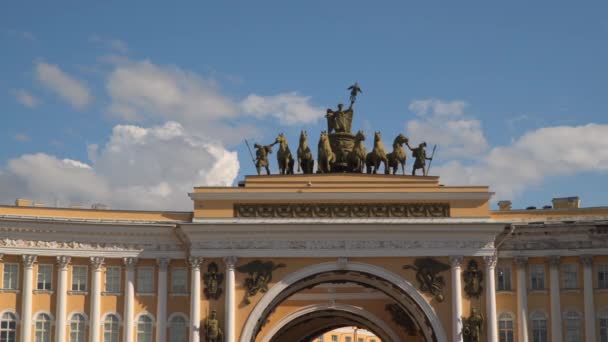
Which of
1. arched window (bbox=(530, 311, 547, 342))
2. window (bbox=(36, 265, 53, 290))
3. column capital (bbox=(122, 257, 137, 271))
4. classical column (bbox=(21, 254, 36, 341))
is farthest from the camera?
arched window (bbox=(530, 311, 547, 342))

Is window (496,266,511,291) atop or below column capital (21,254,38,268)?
below

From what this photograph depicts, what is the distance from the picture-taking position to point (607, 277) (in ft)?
177

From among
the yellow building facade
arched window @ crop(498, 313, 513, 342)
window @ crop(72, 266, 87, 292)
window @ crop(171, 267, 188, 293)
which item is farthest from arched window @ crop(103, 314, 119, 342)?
arched window @ crop(498, 313, 513, 342)

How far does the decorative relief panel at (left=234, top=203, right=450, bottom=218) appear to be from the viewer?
53781 millimetres

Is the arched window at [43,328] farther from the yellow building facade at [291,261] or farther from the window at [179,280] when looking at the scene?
the window at [179,280]

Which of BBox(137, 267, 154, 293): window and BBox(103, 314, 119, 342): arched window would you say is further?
BBox(137, 267, 154, 293): window

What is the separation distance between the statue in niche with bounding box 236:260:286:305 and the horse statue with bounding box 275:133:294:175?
4869 millimetres

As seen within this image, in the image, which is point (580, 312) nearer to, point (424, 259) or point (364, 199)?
point (424, 259)

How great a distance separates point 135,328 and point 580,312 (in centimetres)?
2102

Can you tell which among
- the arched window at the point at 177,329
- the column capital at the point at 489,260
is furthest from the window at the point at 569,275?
the arched window at the point at 177,329

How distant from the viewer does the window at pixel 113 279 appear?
5356cm

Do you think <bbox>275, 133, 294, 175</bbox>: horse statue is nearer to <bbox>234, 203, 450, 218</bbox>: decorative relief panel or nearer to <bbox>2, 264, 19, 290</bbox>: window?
<bbox>234, 203, 450, 218</bbox>: decorative relief panel

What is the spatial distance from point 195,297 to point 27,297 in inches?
301

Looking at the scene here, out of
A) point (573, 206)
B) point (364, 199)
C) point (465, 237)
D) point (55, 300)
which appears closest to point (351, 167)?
point (364, 199)
